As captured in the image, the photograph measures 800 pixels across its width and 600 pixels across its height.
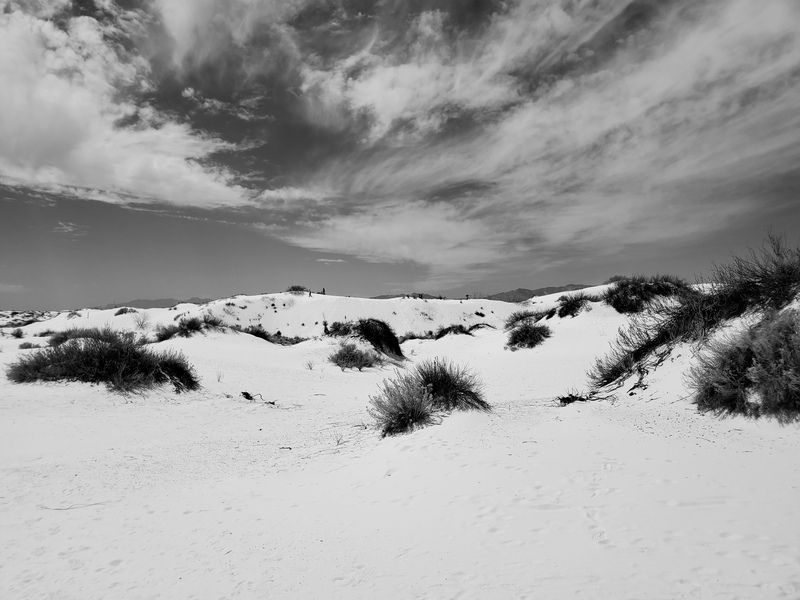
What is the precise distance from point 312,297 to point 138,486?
124ft

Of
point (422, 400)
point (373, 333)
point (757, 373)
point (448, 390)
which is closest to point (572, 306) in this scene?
point (373, 333)

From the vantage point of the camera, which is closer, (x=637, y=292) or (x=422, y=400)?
(x=422, y=400)

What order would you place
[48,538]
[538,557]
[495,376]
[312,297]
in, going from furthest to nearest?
[312,297], [495,376], [48,538], [538,557]

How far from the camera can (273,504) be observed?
3.56 meters

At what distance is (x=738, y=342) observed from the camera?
5102mm

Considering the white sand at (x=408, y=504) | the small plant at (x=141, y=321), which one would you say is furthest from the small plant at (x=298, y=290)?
the white sand at (x=408, y=504)

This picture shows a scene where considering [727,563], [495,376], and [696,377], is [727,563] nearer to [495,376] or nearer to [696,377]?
[696,377]

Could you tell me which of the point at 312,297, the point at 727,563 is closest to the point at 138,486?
the point at 727,563

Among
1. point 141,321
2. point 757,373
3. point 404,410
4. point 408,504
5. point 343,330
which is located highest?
point 141,321

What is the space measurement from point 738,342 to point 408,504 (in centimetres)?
468

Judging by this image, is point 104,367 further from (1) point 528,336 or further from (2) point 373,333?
(1) point 528,336

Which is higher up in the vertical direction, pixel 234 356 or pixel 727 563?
pixel 234 356

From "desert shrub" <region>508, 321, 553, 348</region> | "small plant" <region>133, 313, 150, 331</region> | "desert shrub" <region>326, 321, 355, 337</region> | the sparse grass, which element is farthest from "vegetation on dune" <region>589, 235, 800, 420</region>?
"small plant" <region>133, 313, 150, 331</region>

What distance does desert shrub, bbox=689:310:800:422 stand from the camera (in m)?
4.27
